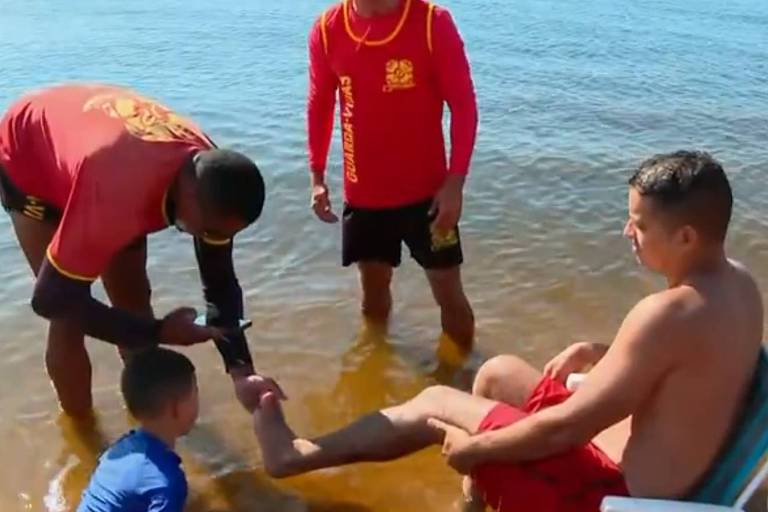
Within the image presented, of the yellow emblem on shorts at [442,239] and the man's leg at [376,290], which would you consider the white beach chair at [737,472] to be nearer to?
the yellow emblem on shorts at [442,239]

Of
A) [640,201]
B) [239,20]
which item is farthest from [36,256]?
[239,20]

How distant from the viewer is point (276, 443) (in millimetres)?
3727

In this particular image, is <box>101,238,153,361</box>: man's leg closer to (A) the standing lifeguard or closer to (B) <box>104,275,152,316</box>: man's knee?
(B) <box>104,275,152,316</box>: man's knee

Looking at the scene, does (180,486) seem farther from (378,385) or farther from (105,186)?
(378,385)

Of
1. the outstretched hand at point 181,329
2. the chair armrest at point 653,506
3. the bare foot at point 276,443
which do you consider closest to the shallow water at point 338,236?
the bare foot at point 276,443

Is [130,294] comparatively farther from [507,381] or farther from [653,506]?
[653,506]

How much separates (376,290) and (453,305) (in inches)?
18.9

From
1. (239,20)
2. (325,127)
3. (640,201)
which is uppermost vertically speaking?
(640,201)

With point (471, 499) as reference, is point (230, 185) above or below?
above

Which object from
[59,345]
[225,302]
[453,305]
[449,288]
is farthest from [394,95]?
[59,345]

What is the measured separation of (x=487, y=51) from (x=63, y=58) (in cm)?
512

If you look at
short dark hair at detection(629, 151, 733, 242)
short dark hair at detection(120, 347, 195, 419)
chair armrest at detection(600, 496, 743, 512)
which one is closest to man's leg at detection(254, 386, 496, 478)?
short dark hair at detection(120, 347, 195, 419)

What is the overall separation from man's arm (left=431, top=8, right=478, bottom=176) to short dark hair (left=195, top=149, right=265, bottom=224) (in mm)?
1345

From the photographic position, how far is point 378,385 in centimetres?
490
